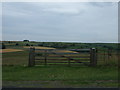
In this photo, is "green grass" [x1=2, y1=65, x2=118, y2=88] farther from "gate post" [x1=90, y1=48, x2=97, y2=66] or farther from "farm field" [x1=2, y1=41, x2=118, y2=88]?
"gate post" [x1=90, y1=48, x2=97, y2=66]

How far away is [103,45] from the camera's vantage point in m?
15.5

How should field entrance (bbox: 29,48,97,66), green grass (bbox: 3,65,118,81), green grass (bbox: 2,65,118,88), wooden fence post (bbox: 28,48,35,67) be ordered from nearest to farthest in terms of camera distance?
green grass (bbox: 2,65,118,88)
green grass (bbox: 3,65,118,81)
wooden fence post (bbox: 28,48,35,67)
field entrance (bbox: 29,48,97,66)

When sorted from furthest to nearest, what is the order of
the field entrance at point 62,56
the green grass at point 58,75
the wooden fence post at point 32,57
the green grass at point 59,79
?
the field entrance at point 62,56, the wooden fence post at point 32,57, the green grass at point 58,75, the green grass at point 59,79

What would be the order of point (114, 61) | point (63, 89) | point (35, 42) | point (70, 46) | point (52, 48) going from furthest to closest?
1. point (70, 46)
2. point (52, 48)
3. point (35, 42)
4. point (114, 61)
5. point (63, 89)

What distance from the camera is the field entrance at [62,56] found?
1342cm

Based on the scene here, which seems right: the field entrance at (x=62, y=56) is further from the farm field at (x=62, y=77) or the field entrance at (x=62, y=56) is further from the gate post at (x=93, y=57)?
the farm field at (x=62, y=77)

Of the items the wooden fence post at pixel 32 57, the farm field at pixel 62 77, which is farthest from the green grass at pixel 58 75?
the wooden fence post at pixel 32 57

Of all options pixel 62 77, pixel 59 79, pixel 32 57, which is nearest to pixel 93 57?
pixel 32 57

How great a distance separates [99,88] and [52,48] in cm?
910

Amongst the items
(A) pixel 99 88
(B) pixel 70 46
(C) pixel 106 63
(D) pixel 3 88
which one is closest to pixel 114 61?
(C) pixel 106 63

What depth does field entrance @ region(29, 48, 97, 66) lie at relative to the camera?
13.4 m

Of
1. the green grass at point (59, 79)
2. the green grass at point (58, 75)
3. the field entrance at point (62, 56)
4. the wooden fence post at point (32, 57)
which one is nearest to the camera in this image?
the green grass at point (59, 79)

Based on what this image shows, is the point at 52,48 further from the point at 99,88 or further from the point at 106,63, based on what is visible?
the point at 99,88

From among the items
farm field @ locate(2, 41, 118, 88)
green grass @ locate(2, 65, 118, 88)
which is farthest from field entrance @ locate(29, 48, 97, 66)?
green grass @ locate(2, 65, 118, 88)
